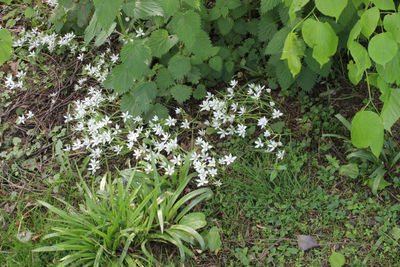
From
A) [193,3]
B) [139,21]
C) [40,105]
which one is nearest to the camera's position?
[193,3]

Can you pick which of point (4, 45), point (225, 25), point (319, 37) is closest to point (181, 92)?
point (225, 25)

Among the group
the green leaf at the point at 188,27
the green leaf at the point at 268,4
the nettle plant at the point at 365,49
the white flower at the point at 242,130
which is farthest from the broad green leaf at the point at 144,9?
the nettle plant at the point at 365,49

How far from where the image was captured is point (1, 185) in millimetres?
2920

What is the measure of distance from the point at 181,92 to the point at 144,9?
1.87ft

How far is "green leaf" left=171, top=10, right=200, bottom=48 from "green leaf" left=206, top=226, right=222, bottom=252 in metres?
1.03

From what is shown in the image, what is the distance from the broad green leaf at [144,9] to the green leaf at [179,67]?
334 mm

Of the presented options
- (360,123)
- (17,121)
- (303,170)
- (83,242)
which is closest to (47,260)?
(83,242)

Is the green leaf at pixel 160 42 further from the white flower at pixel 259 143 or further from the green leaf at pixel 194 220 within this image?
the green leaf at pixel 194 220

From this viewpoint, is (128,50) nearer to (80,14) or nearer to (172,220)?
(80,14)

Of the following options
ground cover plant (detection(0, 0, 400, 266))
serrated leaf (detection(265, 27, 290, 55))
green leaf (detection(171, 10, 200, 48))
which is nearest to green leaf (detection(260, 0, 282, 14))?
ground cover plant (detection(0, 0, 400, 266))

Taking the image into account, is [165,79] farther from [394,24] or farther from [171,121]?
[394,24]

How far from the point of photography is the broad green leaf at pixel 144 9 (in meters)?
2.47

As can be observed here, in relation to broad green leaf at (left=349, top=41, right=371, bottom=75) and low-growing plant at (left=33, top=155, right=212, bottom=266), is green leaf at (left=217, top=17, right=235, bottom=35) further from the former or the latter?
broad green leaf at (left=349, top=41, right=371, bottom=75)

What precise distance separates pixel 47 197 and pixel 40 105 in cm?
97
